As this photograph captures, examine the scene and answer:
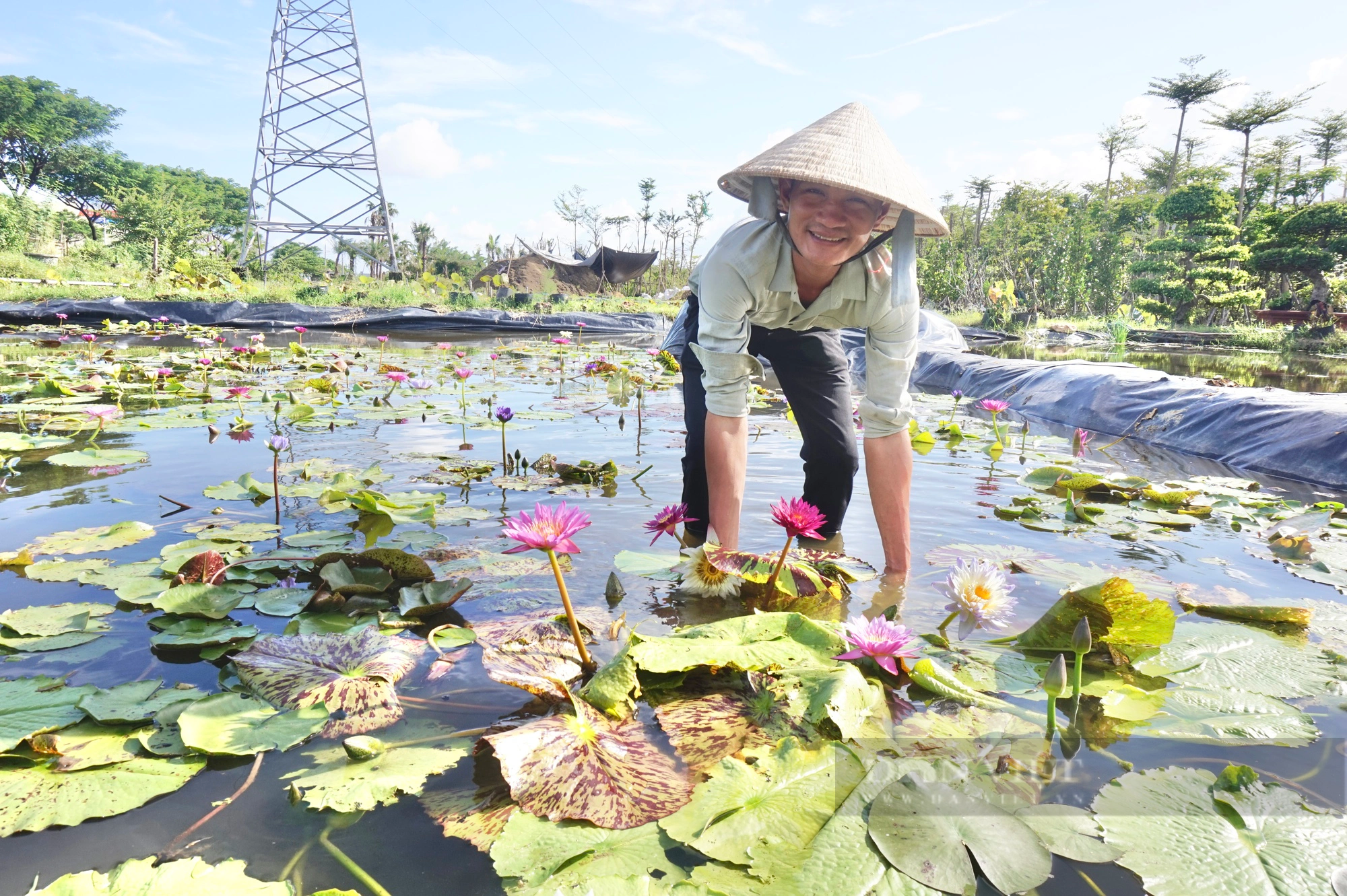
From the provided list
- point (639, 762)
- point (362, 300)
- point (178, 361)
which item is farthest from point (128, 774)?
point (362, 300)

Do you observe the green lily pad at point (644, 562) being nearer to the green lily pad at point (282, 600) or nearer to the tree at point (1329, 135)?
the green lily pad at point (282, 600)

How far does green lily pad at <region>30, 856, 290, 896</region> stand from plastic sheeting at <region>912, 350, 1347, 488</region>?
12.7 feet

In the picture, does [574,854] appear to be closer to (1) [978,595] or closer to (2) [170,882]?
(2) [170,882]

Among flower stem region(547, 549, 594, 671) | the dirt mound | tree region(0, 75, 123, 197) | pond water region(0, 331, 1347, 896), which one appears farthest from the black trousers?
tree region(0, 75, 123, 197)

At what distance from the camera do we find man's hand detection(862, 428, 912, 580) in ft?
5.92

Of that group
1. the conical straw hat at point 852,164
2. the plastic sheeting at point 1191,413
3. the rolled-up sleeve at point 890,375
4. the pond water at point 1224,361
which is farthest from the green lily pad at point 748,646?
the pond water at point 1224,361

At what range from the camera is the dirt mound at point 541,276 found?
19.0 meters

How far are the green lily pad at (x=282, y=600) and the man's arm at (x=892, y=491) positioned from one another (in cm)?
98

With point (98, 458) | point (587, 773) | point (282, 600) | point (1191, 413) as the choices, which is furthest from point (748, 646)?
point (1191, 413)

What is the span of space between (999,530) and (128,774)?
2249mm

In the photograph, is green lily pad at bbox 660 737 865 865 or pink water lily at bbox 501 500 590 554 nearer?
green lily pad at bbox 660 737 865 865

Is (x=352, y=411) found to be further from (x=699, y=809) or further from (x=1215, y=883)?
(x=1215, y=883)

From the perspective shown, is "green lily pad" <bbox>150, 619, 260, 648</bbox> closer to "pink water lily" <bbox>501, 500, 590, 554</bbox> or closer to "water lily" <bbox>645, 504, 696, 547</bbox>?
"pink water lily" <bbox>501, 500, 590, 554</bbox>

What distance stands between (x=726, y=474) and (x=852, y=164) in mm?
748
